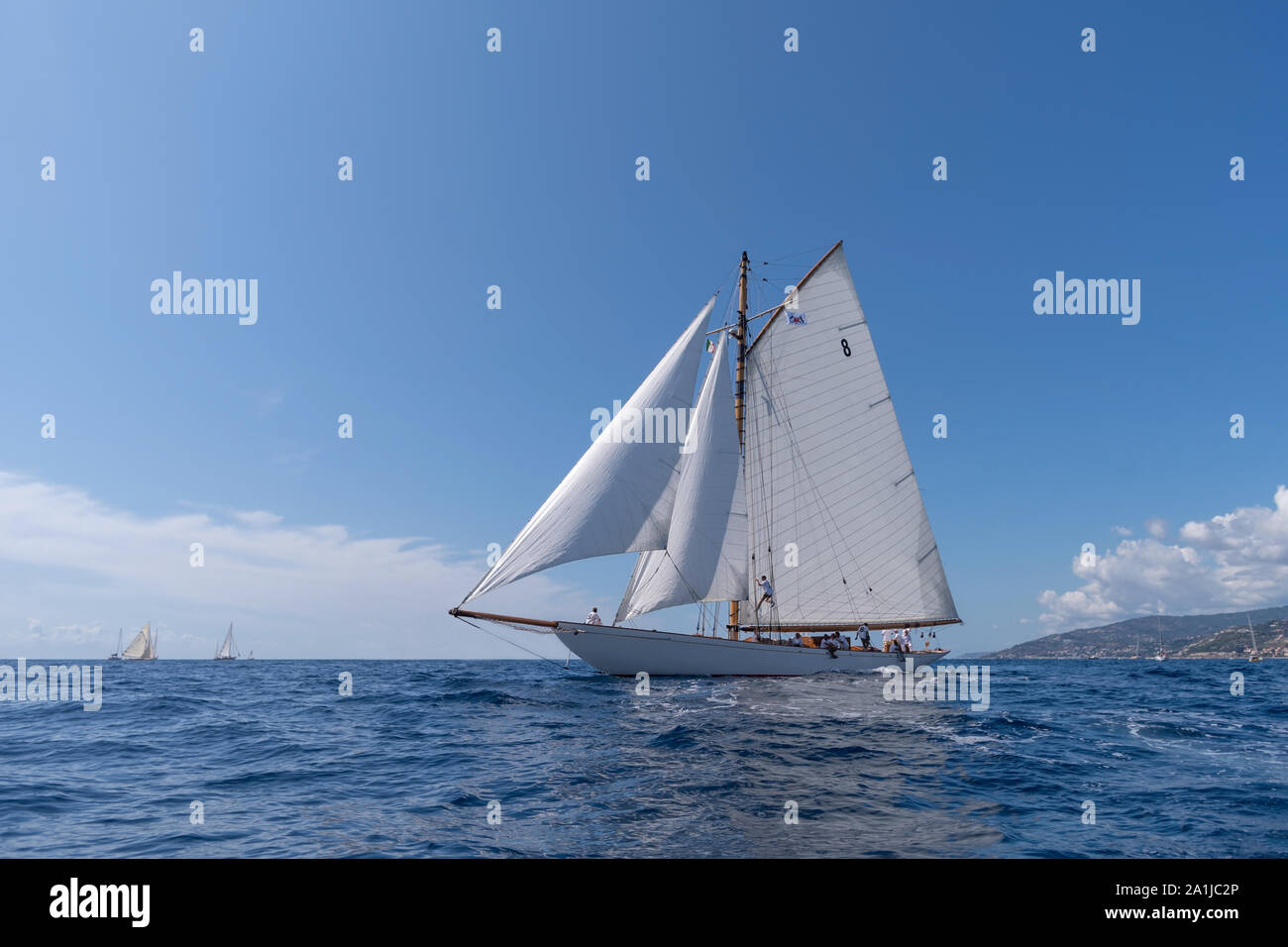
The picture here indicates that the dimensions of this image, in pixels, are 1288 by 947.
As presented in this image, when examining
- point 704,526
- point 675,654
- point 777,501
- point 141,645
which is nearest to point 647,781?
point 675,654

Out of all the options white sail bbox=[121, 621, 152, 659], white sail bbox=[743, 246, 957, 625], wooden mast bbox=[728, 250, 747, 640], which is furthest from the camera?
white sail bbox=[121, 621, 152, 659]

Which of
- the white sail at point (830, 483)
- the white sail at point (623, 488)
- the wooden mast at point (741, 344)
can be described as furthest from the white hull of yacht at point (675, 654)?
the wooden mast at point (741, 344)

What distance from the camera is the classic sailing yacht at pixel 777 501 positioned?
3407 cm

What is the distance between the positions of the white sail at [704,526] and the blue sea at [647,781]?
10.7 metres

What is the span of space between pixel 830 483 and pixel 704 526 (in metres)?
8.48

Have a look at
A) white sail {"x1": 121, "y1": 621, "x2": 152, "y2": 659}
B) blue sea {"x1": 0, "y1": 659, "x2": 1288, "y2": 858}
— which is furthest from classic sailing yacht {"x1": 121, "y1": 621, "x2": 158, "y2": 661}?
blue sea {"x1": 0, "y1": 659, "x2": 1288, "y2": 858}

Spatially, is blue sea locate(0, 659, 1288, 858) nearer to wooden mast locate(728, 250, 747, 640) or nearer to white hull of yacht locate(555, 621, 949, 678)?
white hull of yacht locate(555, 621, 949, 678)

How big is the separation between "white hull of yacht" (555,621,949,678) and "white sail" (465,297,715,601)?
471cm

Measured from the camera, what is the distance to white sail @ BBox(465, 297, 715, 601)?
1156 inches

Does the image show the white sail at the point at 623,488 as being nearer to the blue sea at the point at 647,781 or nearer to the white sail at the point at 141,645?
the blue sea at the point at 647,781

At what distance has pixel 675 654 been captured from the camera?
33.6m

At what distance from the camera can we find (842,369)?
4034 centimetres

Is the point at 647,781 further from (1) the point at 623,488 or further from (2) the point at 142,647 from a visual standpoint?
(2) the point at 142,647
